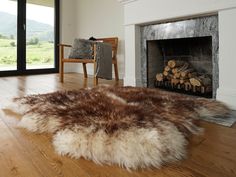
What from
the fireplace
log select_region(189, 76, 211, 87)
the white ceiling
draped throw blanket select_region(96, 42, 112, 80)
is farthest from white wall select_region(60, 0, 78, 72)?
log select_region(189, 76, 211, 87)

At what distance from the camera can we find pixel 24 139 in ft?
3.44

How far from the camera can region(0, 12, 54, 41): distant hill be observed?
164 inches

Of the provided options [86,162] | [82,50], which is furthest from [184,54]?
[86,162]

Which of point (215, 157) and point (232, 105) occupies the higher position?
point (232, 105)

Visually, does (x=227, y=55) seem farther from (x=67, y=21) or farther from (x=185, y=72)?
(x=67, y=21)

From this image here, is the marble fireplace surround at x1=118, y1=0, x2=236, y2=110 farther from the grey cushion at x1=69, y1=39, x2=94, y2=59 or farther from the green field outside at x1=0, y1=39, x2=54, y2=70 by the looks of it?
the green field outside at x1=0, y1=39, x2=54, y2=70

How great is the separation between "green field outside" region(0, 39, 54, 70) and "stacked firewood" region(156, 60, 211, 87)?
2.89 meters

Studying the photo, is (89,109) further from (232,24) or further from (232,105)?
(232,24)

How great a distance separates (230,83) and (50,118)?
1.29 meters

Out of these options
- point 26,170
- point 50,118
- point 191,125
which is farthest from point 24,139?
point 191,125

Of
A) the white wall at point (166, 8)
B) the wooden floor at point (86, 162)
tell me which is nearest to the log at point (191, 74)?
the white wall at point (166, 8)

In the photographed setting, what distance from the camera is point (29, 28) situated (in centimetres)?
440

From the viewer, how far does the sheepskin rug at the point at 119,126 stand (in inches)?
32.6

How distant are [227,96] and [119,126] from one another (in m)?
1.07
